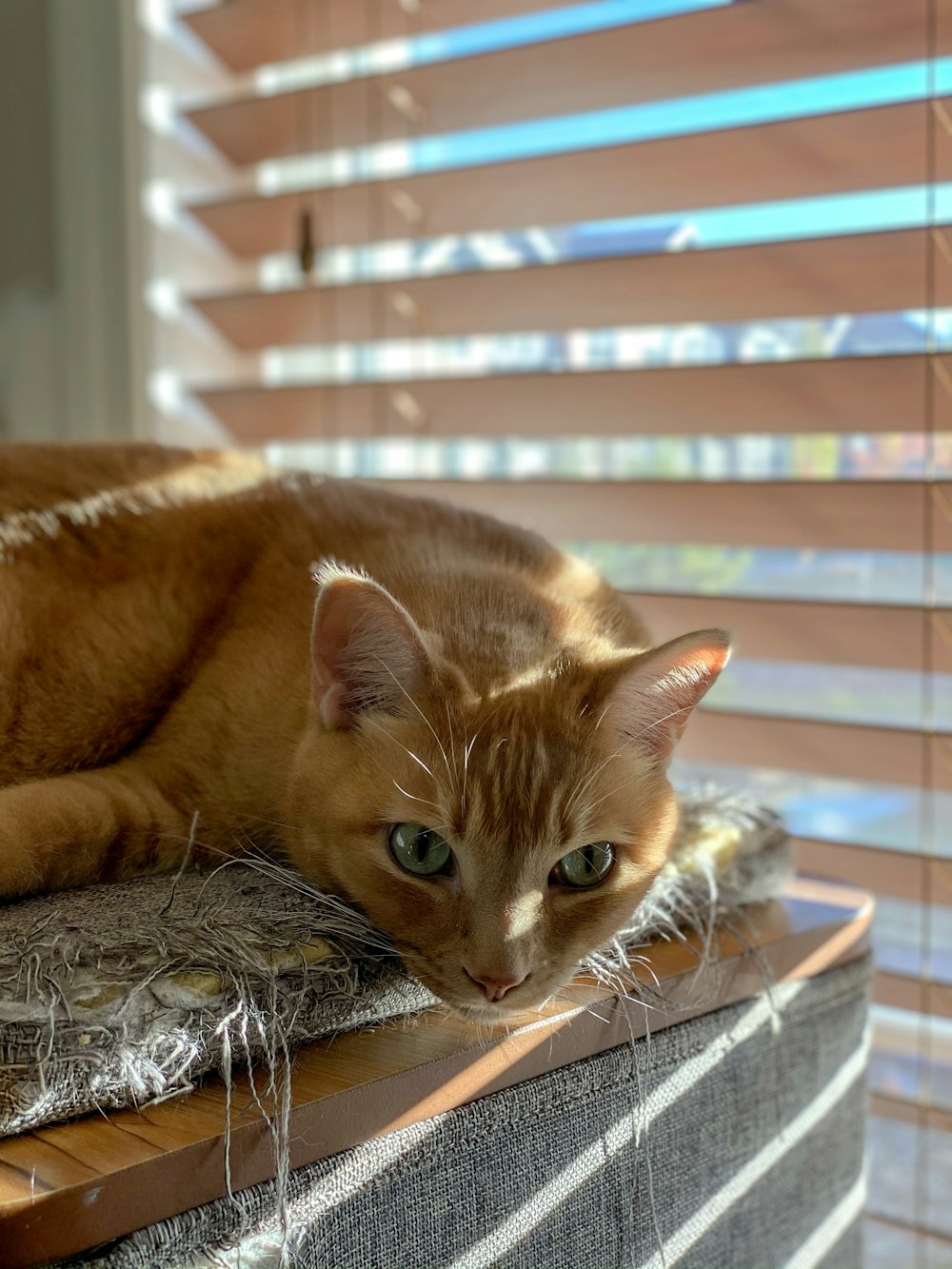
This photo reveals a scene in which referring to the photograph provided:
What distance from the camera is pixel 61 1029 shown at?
76 cm

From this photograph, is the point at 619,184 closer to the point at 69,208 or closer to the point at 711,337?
the point at 711,337

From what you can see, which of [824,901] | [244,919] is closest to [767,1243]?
[824,901]

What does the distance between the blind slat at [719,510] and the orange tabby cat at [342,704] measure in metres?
0.32

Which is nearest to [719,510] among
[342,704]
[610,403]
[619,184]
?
[610,403]

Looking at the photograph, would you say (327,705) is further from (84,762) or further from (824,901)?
(824,901)

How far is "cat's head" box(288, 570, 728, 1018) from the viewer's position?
0.93 metres

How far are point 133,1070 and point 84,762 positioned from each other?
1.73ft

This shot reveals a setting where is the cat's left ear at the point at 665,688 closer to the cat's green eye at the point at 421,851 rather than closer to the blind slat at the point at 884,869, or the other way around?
the cat's green eye at the point at 421,851

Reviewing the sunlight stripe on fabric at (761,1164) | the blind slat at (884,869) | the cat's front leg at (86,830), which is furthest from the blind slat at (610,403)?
the cat's front leg at (86,830)

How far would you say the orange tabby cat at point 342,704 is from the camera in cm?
95

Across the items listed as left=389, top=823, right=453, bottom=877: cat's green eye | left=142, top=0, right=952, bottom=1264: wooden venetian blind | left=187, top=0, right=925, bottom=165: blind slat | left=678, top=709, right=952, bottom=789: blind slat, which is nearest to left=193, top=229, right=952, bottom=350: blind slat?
left=142, top=0, right=952, bottom=1264: wooden venetian blind

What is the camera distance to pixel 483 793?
944mm

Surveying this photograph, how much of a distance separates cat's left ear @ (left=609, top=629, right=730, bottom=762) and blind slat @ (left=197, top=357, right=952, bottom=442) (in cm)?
62

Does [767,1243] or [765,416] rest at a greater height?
[765,416]
